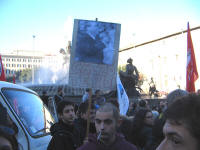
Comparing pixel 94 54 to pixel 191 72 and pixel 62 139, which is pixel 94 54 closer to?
pixel 62 139

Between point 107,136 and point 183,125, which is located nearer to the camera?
point 183,125

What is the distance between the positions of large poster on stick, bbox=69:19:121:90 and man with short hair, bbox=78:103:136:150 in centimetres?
150

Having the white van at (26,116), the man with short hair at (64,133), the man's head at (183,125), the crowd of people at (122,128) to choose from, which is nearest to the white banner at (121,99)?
the crowd of people at (122,128)

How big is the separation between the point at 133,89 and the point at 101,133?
49.2 feet

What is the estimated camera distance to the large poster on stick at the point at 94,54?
4.30 metres

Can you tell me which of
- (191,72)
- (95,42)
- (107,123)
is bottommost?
(107,123)

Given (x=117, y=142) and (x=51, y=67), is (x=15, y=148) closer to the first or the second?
(x=117, y=142)

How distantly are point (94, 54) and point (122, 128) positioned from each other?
149cm

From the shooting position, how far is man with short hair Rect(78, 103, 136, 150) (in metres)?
2.55

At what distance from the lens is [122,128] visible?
4902 millimetres

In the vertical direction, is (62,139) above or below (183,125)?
below

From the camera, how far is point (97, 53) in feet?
14.2

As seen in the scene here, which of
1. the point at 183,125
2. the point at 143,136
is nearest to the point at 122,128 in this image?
the point at 143,136

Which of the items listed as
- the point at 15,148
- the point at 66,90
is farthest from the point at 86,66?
the point at 66,90
